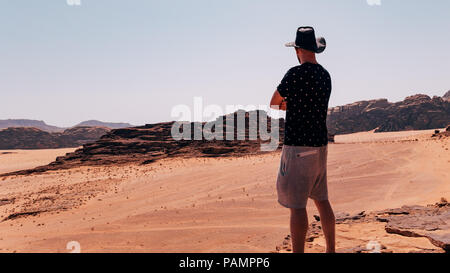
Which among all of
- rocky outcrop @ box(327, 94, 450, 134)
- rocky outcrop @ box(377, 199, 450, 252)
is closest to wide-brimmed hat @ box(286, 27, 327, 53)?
rocky outcrop @ box(377, 199, 450, 252)

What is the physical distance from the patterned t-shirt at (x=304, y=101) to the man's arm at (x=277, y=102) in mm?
47

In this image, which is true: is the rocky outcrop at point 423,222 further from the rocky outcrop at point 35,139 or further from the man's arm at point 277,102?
the rocky outcrop at point 35,139

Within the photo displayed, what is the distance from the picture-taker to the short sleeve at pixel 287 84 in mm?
2568

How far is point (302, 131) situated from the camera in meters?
2.58

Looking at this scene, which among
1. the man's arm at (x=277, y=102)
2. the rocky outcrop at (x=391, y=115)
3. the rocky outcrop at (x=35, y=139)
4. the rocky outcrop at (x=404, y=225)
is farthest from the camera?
the rocky outcrop at (x=35, y=139)

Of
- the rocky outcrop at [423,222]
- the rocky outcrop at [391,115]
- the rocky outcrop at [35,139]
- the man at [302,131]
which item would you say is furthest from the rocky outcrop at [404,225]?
the rocky outcrop at [35,139]

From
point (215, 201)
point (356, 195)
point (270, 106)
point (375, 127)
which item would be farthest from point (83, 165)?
point (375, 127)

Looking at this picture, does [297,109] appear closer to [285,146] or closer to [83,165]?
[285,146]

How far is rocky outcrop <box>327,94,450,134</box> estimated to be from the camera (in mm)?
56906

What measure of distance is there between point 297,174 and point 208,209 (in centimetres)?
427

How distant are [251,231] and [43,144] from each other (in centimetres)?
6991

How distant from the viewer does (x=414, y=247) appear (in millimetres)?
3336

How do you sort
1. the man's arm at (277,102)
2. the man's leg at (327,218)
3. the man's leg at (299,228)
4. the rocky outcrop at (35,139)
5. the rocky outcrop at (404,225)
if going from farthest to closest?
the rocky outcrop at (35,139) → the rocky outcrop at (404,225) → the man's leg at (327,218) → the man's arm at (277,102) → the man's leg at (299,228)

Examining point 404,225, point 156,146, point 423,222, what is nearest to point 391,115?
point 156,146
